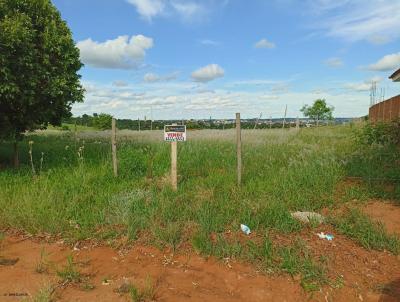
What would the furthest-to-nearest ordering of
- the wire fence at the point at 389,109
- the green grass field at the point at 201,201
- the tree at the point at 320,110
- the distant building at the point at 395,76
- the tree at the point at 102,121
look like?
1. the tree at the point at 320,110
2. the tree at the point at 102,121
3. the distant building at the point at 395,76
4. the wire fence at the point at 389,109
5. the green grass field at the point at 201,201

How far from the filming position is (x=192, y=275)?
4.61 metres

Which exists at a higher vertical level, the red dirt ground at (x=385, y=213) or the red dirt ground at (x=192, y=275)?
the red dirt ground at (x=385, y=213)

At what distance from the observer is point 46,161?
995cm

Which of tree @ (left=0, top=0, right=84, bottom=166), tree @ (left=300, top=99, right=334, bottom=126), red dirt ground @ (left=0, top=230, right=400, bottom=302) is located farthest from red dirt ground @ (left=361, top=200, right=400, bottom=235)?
tree @ (left=300, top=99, right=334, bottom=126)

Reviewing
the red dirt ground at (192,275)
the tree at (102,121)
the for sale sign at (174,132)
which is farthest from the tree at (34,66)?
the tree at (102,121)

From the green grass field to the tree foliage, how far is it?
1300mm

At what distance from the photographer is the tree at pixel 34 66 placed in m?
7.70

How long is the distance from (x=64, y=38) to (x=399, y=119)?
11.0 metres

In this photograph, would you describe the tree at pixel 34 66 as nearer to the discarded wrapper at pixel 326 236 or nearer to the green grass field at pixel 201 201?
the green grass field at pixel 201 201

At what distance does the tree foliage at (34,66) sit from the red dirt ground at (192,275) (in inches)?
157

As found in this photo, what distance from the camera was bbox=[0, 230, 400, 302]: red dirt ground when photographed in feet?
13.8

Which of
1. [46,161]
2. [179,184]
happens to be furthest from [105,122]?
[179,184]

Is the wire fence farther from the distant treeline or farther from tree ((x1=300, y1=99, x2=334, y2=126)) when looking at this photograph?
tree ((x1=300, y1=99, x2=334, y2=126))

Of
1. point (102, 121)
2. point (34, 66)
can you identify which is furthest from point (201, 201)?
point (102, 121)
